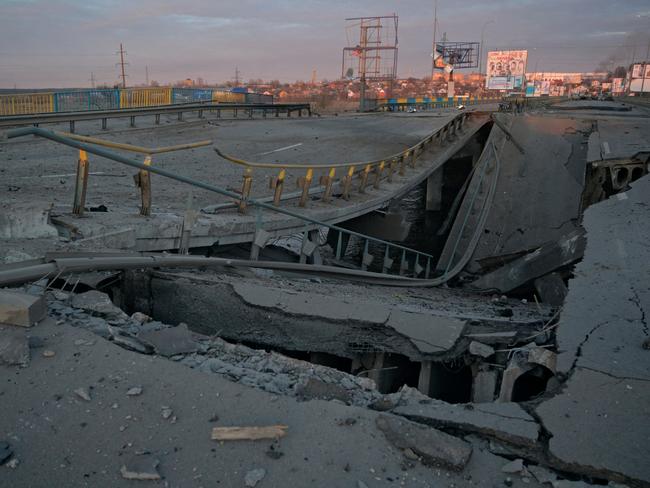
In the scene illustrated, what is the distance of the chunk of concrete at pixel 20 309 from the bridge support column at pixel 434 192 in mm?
21960

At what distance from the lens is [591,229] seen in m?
8.41

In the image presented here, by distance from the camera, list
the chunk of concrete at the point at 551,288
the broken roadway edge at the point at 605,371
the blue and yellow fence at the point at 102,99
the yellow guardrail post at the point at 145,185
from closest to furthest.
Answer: the broken roadway edge at the point at 605,371 < the yellow guardrail post at the point at 145,185 < the chunk of concrete at the point at 551,288 < the blue and yellow fence at the point at 102,99

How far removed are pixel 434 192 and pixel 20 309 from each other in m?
22.6

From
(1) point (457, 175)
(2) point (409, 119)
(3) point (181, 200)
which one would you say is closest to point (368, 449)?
(3) point (181, 200)

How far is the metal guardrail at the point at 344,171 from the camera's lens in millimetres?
9863

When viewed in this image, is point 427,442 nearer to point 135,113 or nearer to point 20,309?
point 20,309

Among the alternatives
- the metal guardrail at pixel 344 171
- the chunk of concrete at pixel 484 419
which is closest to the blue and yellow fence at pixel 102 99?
the metal guardrail at pixel 344 171

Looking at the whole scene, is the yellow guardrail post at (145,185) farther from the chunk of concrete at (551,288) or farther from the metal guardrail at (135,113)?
the metal guardrail at (135,113)

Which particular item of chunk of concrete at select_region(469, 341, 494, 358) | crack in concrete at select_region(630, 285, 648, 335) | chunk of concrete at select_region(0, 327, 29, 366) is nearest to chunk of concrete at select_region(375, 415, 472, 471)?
chunk of concrete at select_region(469, 341, 494, 358)

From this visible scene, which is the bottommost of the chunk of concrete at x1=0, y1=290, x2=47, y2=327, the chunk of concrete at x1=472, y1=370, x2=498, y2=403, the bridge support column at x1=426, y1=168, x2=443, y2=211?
the bridge support column at x1=426, y1=168, x2=443, y2=211

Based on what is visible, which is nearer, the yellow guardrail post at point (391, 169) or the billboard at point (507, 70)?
the yellow guardrail post at point (391, 169)

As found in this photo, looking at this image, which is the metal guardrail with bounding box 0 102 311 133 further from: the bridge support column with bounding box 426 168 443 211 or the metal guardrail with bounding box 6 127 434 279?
the bridge support column with bounding box 426 168 443 211

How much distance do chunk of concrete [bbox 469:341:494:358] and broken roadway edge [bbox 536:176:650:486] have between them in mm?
583

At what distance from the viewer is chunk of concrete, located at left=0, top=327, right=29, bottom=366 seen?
3.42 m
